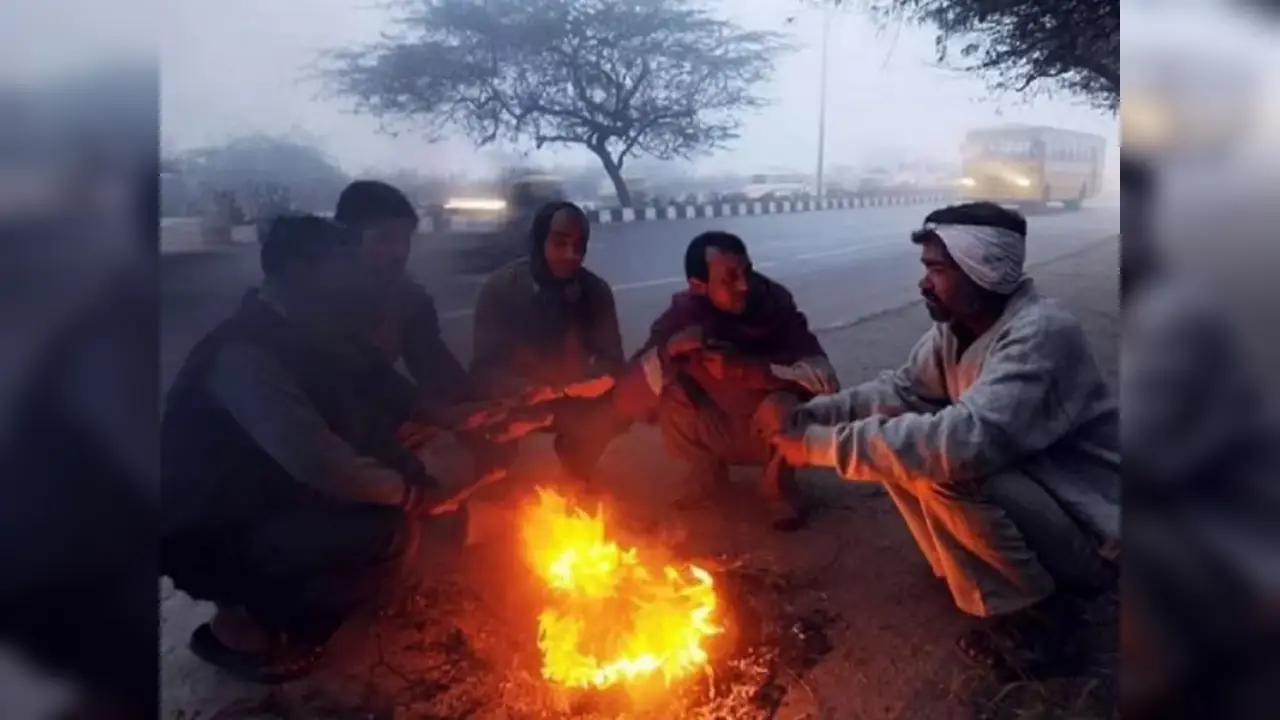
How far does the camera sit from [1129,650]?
2.15 meters

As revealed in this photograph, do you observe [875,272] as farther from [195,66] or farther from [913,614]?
[195,66]

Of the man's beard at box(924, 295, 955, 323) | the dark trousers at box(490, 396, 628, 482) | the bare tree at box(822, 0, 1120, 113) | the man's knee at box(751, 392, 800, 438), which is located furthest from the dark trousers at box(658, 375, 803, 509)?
the bare tree at box(822, 0, 1120, 113)

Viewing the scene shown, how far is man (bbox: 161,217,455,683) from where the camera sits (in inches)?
81.3

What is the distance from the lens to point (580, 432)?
211 cm

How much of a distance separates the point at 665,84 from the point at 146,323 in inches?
50.1

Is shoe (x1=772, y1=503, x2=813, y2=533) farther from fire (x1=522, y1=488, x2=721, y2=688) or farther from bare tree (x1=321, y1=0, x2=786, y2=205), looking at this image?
bare tree (x1=321, y1=0, x2=786, y2=205)

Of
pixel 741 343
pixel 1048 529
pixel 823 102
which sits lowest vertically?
pixel 1048 529

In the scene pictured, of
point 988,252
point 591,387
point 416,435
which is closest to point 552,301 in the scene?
point 591,387

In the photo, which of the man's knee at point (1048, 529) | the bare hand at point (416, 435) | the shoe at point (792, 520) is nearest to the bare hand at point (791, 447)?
the shoe at point (792, 520)

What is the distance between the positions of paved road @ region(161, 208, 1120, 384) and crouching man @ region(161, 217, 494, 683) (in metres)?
0.08

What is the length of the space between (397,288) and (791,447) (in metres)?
0.91

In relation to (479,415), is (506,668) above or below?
below

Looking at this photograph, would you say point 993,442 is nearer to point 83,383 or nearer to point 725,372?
point 725,372

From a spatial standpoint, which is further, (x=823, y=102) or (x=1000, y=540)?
(x=823, y=102)
